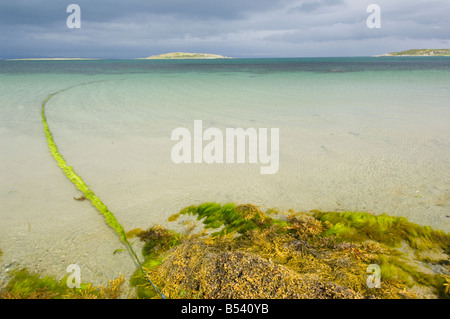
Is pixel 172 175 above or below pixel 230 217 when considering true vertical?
above

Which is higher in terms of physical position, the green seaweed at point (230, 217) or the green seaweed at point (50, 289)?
the green seaweed at point (230, 217)

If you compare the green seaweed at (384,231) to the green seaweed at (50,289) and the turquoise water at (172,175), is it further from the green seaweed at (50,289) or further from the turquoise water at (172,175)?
the green seaweed at (50,289)

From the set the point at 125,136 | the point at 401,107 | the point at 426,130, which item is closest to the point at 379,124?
the point at 426,130

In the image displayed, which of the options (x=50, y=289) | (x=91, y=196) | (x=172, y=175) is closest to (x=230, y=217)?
(x=172, y=175)

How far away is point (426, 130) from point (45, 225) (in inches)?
329

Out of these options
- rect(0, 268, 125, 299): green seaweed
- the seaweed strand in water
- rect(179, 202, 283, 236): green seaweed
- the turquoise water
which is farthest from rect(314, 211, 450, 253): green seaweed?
rect(0, 268, 125, 299): green seaweed

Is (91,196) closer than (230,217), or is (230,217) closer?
(230,217)

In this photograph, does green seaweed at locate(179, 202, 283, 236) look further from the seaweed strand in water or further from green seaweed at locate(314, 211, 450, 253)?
the seaweed strand in water

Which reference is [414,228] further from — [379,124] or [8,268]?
[379,124]

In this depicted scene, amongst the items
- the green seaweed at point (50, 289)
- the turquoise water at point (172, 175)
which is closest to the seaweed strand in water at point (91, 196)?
the turquoise water at point (172, 175)

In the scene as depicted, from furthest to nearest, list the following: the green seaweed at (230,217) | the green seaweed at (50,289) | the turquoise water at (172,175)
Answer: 1. the green seaweed at (230,217)
2. the turquoise water at (172,175)
3. the green seaweed at (50,289)

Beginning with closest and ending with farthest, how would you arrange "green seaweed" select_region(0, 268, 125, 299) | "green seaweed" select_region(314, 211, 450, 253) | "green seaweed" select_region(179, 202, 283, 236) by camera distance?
"green seaweed" select_region(0, 268, 125, 299), "green seaweed" select_region(314, 211, 450, 253), "green seaweed" select_region(179, 202, 283, 236)

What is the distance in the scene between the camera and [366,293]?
213 cm

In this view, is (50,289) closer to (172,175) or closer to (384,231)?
(172,175)
